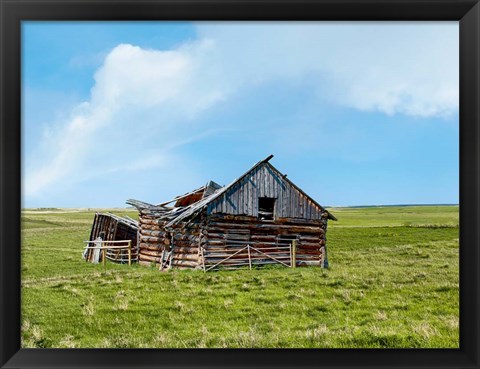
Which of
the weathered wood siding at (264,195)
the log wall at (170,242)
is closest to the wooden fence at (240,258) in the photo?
the log wall at (170,242)

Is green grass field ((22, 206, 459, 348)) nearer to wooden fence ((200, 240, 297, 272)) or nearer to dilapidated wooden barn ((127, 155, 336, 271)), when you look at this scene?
wooden fence ((200, 240, 297, 272))

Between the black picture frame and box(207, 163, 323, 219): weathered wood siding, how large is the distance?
5469 mm

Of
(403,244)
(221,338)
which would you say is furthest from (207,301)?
(403,244)

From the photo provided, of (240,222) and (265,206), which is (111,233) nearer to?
(240,222)

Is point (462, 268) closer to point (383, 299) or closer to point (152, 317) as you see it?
point (383, 299)

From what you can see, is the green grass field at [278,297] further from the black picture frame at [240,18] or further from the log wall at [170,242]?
the log wall at [170,242]

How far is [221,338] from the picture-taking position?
278cm

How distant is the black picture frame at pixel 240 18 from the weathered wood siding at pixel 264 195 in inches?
215

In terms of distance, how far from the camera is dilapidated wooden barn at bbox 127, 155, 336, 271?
26.0ft

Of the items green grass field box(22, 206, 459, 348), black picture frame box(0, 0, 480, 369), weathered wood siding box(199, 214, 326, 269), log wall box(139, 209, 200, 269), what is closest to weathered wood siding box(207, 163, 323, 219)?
weathered wood siding box(199, 214, 326, 269)

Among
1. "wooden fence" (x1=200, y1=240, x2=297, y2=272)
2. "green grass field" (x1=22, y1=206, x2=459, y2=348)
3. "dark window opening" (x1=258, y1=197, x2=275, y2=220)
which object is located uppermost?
"dark window opening" (x1=258, y1=197, x2=275, y2=220)

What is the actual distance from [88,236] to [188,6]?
3882mm

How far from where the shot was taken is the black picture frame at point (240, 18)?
2.30 meters
